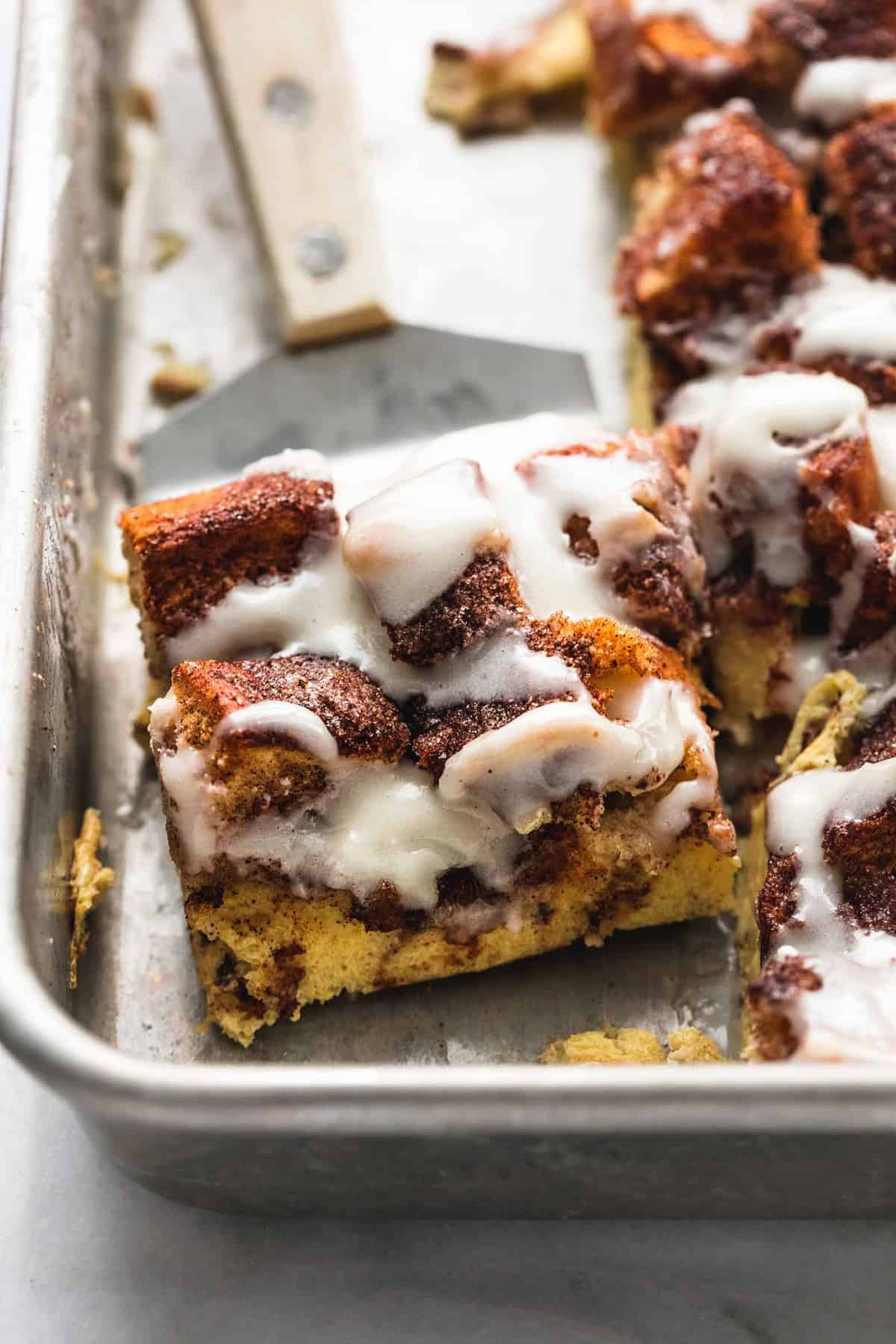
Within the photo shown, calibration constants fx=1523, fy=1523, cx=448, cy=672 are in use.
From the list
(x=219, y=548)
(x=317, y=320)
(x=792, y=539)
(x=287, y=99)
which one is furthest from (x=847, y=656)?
(x=287, y=99)

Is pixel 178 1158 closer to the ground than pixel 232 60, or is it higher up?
closer to the ground

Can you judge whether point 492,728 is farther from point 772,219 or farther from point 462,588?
point 772,219

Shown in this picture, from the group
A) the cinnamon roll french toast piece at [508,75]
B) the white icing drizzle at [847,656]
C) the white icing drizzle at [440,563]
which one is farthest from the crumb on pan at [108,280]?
the white icing drizzle at [847,656]

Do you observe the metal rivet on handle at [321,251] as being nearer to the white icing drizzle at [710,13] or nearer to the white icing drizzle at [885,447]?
the white icing drizzle at [710,13]

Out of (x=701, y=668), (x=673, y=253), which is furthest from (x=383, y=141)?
(x=701, y=668)

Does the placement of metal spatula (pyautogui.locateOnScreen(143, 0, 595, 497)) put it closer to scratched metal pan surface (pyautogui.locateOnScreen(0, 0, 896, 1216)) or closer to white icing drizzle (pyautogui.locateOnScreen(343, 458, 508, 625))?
scratched metal pan surface (pyautogui.locateOnScreen(0, 0, 896, 1216))

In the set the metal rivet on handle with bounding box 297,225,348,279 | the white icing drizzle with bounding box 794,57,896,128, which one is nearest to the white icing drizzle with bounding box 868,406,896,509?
the white icing drizzle with bounding box 794,57,896,128

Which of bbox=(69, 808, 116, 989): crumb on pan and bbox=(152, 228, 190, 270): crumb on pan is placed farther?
bbox=(152, 228, 190, 270): crumb on pan
